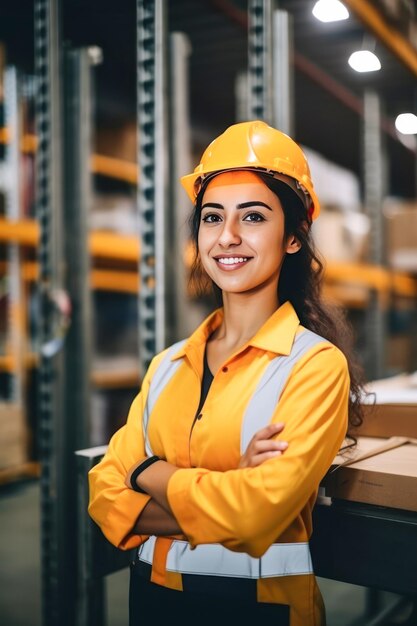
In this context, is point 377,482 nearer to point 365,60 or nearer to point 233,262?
point 233,262

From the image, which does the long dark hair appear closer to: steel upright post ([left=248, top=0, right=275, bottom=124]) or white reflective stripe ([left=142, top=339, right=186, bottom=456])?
white reflective stripe ([left=142, top=339, right=186, bottom=456])

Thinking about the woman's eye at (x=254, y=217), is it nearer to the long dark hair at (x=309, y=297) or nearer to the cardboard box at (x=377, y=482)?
the long dark hair at (x=309, y=297)

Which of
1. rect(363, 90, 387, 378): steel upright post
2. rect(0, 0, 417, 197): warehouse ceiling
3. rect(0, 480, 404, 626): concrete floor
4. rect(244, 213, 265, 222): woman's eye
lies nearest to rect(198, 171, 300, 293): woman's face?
rect(244, 213, 265, 222): woman's eye

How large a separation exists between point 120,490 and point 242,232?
0.59 meters

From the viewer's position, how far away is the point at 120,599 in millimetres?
3203

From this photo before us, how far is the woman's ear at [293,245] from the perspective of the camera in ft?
4.91

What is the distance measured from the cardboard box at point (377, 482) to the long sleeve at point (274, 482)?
190mm

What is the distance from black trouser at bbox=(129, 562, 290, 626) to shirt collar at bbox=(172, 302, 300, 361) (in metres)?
0.46

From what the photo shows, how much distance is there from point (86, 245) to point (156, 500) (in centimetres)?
221

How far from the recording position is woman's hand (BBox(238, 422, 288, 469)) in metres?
1.25

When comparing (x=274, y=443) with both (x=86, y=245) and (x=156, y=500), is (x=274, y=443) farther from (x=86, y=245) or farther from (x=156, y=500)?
(x=86, y=245)

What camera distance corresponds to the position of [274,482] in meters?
1.21

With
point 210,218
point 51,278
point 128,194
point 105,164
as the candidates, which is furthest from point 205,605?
point 128,194

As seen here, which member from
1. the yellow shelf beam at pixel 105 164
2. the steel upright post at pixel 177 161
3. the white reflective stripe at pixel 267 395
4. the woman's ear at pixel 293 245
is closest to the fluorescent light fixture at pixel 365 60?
the woman's ear at pixel 293 245
